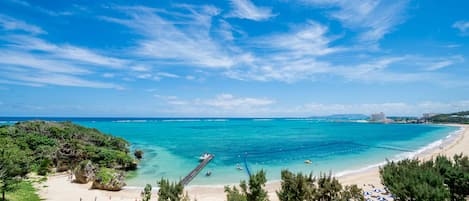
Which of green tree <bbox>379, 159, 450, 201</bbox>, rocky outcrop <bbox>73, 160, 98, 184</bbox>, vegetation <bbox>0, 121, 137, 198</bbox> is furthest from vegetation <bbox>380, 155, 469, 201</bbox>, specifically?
vegetation <bbox>0, 121, 137, 198</bbox>

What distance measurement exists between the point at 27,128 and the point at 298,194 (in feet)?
140

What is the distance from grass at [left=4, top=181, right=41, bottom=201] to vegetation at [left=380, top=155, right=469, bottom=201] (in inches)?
914

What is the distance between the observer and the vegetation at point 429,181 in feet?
42.4

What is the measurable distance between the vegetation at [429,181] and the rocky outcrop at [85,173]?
24591 mm

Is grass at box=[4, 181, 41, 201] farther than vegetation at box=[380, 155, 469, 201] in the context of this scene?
Yes

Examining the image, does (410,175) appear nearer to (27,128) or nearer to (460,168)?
(460,168)

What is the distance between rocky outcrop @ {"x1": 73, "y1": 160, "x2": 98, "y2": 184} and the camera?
24797 millimetres

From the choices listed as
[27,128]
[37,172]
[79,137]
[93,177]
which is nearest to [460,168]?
[93,177]

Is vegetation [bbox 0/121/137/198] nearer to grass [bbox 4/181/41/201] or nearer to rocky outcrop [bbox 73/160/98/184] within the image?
rocky outcrop [bbox 73/160/98/184]

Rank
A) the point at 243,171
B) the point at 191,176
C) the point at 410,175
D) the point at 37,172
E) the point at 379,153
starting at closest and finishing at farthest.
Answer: the point at 410,175, the point at 37,172, the point at 191,176, the point at 243,171, the point at 379,153

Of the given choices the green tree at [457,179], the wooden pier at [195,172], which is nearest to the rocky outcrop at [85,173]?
the wooden pier at [195,172]

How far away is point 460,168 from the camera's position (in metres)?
15.8

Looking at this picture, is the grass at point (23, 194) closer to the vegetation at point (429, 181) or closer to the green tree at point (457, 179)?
the vegetation at point (429, 181)

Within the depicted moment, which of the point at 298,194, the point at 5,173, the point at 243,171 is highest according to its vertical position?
the point at 5,173
